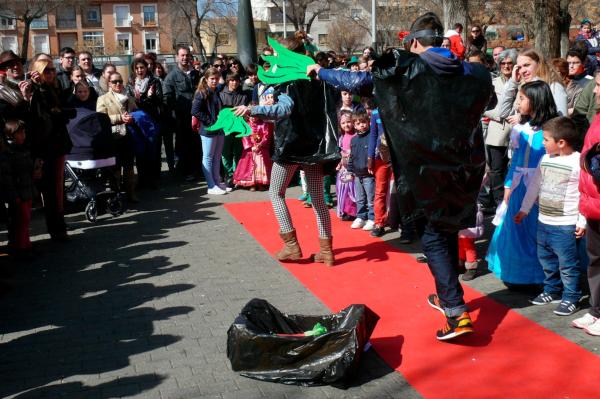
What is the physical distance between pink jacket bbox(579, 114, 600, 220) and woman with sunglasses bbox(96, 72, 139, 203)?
23.4 feet

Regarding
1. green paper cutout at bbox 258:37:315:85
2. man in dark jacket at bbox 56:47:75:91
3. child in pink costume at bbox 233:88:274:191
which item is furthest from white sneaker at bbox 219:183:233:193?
green paper cutout at bbox 258:37:315:85

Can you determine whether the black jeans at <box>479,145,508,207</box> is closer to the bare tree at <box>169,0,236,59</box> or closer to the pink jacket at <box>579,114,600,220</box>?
the pink jacket at <box>579,114,600,220</box>

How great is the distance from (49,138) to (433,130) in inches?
192

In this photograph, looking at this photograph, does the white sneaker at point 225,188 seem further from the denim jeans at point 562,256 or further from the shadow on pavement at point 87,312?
the denim jeans at point 562,256

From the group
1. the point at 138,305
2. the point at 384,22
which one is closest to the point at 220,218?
the point at 138,305

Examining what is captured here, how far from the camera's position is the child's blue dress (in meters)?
5.96

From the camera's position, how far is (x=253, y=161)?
1169cm

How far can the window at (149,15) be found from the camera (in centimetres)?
8800

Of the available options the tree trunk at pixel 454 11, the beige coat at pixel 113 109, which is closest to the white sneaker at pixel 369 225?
the beige coat at pixel 113 109

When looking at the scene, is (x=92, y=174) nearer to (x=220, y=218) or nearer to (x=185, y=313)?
(x=220, y=218)

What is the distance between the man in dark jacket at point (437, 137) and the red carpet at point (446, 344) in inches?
10.9

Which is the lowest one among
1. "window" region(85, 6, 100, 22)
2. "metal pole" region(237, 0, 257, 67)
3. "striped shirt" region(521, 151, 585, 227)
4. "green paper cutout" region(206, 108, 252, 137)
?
"striped shirt" region(521, 151, 585, 227)

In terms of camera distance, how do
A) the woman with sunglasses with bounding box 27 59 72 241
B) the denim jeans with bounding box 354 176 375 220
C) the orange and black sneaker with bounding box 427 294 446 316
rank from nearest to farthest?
the orange and black sneaker with bounding box 427 294 446 316 → the woman with sunglasses with bounding box 27 59 72 241 → the denim jeans with bounding box 354 176 375 220

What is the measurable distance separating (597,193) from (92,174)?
7.07m
